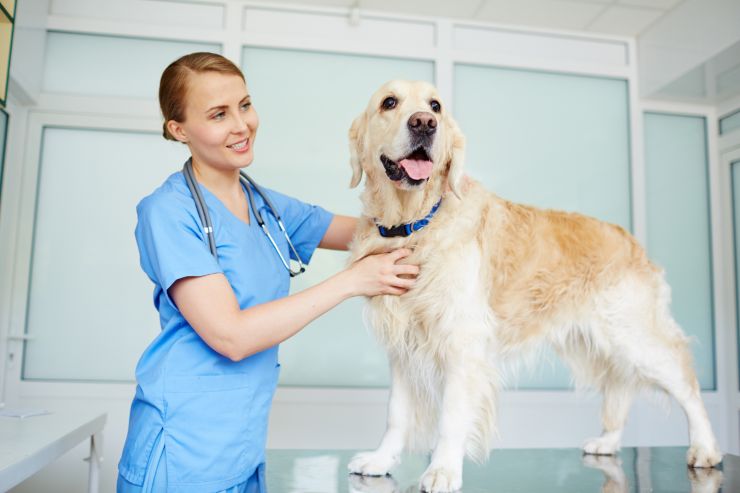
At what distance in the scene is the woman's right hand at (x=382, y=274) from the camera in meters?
1.54

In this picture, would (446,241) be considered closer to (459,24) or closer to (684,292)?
(459,24)

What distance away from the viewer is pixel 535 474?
70.7 inches

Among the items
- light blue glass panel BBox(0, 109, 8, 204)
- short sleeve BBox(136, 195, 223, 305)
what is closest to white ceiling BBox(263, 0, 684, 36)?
light blue glass panel BBox(0, 109, 8, 204)

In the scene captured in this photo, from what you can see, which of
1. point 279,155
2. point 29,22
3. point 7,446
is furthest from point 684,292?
point 29,22

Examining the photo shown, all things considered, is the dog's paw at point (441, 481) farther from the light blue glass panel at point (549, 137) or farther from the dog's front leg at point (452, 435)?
the light blue glass panel at point (549, 137)

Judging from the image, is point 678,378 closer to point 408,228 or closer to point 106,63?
point 408,228

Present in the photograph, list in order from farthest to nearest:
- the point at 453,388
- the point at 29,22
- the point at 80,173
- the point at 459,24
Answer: the point at 459,24, the point at 80,173, the point at 29,22, the point at 453,388

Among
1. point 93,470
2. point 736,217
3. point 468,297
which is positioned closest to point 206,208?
point 468,297

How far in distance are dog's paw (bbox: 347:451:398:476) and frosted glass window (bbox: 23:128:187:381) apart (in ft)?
7.78

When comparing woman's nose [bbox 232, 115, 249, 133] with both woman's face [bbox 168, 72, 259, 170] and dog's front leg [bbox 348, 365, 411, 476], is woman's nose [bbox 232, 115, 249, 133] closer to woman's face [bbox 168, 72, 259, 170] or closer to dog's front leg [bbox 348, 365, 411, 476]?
woman's face [bbox 168, 72, 259, 170]

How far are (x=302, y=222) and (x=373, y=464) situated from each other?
0.78 m

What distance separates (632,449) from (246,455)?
1527mm

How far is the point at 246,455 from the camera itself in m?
1.46

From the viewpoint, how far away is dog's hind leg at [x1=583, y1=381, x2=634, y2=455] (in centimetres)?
212
